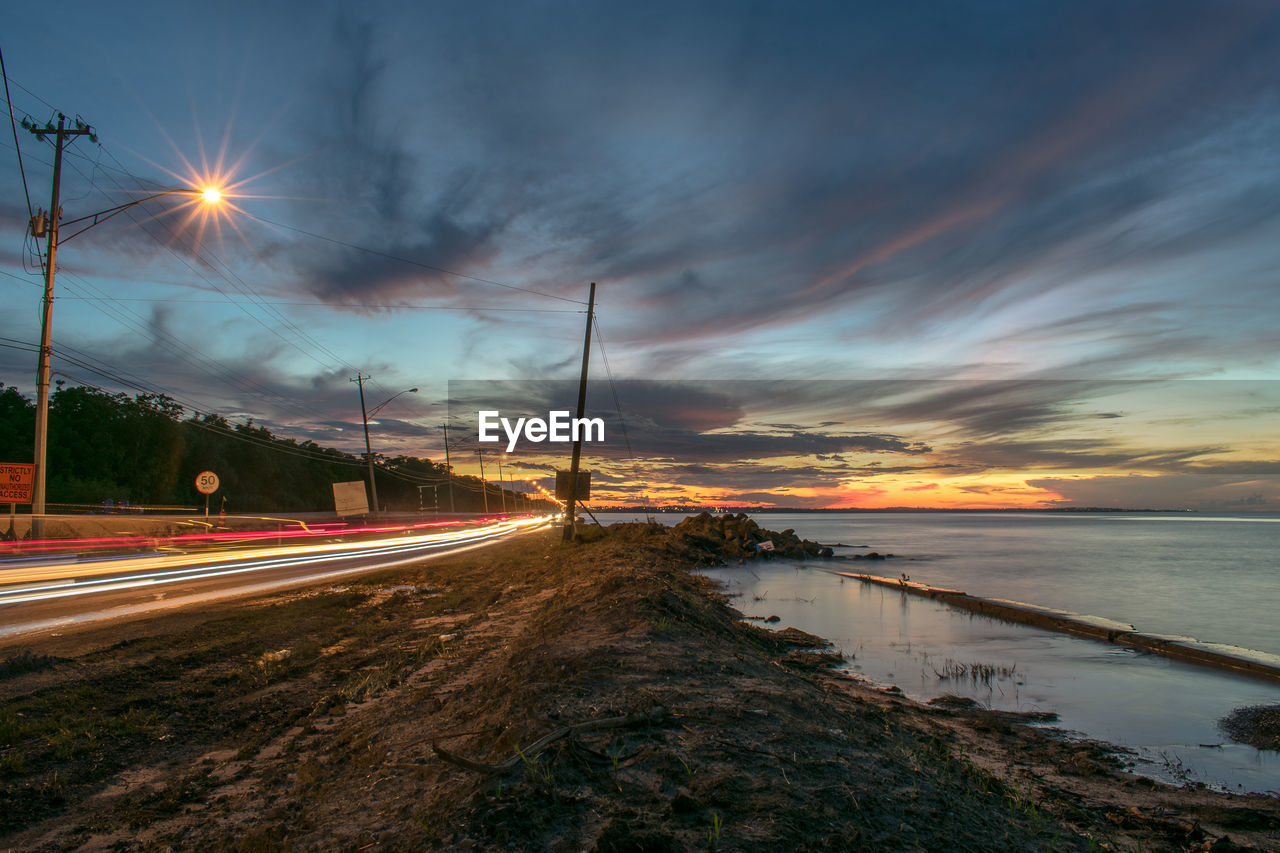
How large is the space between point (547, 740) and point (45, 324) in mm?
26946

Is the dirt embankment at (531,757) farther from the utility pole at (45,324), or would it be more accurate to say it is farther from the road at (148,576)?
the utility pole at (45,324)

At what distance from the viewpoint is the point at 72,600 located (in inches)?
554

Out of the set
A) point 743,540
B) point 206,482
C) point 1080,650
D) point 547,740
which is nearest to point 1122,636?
point 1080,650

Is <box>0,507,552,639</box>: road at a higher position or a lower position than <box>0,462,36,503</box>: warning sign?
lower

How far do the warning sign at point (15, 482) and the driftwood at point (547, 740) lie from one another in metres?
23.8

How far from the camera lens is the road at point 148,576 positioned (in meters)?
12.9

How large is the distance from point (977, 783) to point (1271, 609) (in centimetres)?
3148

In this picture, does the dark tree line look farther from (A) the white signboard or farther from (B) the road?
(B) the road

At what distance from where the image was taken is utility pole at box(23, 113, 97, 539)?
21.2 metres

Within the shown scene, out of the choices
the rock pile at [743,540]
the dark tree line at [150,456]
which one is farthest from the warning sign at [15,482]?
the rock pile at [743,540]

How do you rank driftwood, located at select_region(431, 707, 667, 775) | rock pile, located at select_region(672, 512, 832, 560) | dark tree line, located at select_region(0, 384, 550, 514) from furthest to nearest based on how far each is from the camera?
dark tree line, located at select_region(0, 384, 550, 514), rock pile, located at select_region(672, 512, 832, 560), driftwood, located at select_region(431, 707, 667, 775)

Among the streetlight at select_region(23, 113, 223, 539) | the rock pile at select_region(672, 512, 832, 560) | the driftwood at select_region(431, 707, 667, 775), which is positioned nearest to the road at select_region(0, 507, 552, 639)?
the streetlight at select_region(23, 113, 223, 539)

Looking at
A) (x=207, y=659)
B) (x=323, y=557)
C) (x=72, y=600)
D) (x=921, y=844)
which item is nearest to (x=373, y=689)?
(x=207, y=659)

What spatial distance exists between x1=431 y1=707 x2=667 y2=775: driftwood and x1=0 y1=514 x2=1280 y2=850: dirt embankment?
0.06 ft
